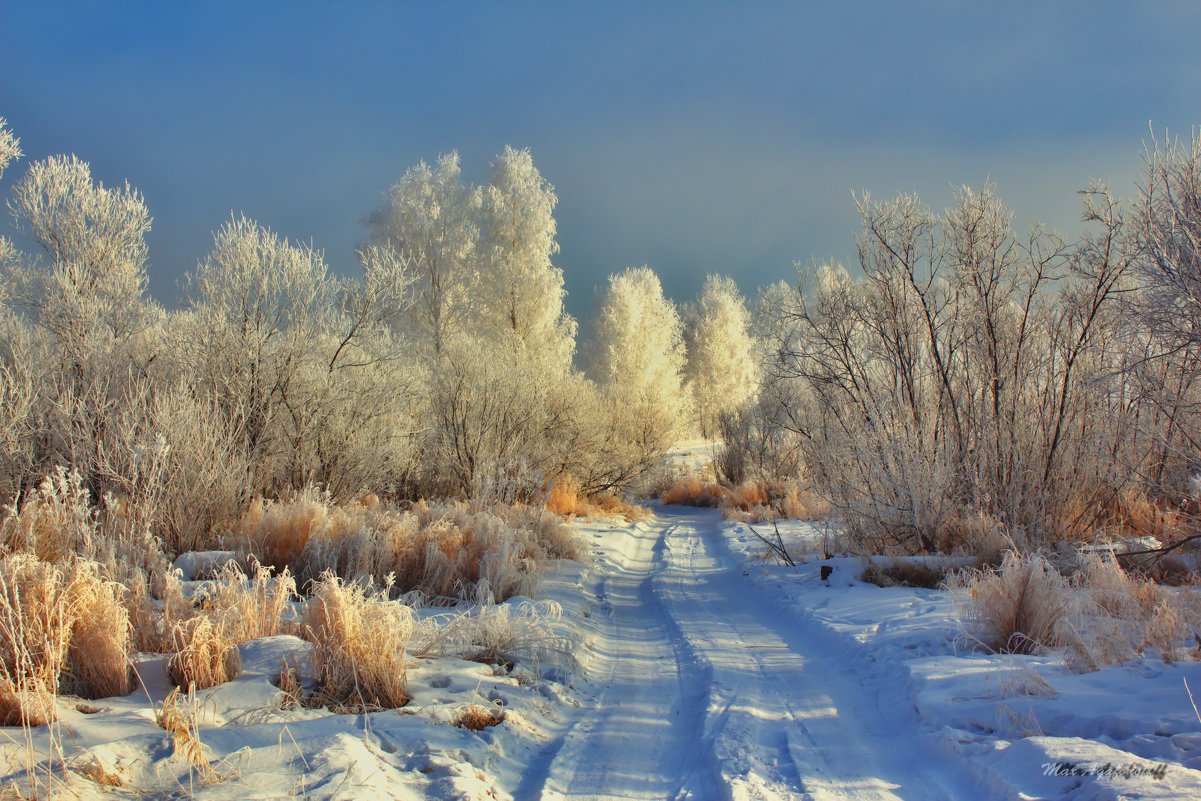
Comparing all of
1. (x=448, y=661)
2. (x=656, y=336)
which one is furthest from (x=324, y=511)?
(x=656, y=336)

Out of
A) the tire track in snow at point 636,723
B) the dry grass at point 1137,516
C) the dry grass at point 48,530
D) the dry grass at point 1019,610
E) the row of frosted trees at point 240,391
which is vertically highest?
the row of frosted trees at point 240,391

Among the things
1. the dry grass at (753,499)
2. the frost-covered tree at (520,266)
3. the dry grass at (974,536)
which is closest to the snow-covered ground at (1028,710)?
the dry grass at (974,536)

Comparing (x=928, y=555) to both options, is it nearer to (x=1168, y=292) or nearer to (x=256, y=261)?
(x=1168, y=292)

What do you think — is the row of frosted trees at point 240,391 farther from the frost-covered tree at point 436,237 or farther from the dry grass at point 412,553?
the frost-covered tree at point 436,237

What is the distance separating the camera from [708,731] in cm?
382

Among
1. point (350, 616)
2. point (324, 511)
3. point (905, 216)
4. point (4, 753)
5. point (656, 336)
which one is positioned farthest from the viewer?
point (656, 336)

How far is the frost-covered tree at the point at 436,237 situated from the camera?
2727 cm

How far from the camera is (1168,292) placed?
5.39m

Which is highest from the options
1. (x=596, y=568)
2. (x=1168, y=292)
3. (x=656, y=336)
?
(x=656, y=336)

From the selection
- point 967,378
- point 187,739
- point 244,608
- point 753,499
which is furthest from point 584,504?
point 187,739

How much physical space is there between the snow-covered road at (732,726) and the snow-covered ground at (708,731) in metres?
0.01

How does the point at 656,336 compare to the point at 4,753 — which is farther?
the point at 656,336

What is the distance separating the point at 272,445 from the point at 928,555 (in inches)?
381

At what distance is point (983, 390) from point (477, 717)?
8.07 metres
